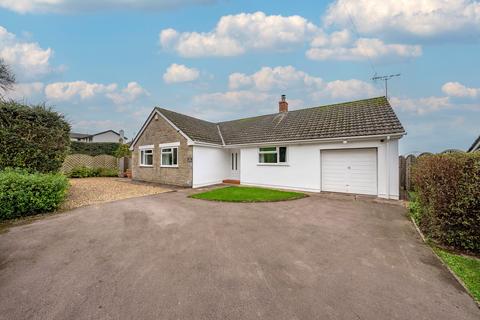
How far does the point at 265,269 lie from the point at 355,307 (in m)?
1.43

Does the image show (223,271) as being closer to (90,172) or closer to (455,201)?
(455,201)

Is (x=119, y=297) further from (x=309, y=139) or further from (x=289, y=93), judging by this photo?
(x=289, y=93)

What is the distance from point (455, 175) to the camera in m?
4.43

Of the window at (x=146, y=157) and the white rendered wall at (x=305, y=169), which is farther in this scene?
the window at (x=146, y=157)

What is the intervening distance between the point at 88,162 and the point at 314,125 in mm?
20803

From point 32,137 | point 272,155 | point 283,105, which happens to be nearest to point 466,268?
point 272,155

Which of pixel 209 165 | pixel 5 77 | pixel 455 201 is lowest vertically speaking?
pixel 455 201

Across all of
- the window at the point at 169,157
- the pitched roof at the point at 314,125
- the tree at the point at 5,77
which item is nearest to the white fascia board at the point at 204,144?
the pitched roof at the point at 314,125

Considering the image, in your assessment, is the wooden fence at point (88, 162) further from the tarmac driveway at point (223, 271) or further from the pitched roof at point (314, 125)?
the tarmac driveway at point (223, 271)

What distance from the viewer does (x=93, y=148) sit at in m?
21.2

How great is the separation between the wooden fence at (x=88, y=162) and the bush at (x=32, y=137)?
976 cm

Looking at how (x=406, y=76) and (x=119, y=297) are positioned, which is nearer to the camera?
(x=119, y=297)

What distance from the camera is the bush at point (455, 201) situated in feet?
13.6

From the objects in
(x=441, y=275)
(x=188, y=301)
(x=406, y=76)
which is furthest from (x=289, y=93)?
(x=188, y=301)
